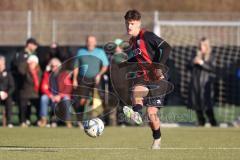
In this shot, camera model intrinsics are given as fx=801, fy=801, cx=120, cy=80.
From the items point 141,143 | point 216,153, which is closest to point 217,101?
point 141,143

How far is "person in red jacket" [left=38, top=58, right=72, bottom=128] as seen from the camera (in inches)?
688

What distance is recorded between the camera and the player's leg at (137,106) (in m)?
10.6

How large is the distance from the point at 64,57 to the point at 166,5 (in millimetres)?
16023

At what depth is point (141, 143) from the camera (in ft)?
40.8

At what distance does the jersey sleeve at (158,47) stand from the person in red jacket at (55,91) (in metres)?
6.38

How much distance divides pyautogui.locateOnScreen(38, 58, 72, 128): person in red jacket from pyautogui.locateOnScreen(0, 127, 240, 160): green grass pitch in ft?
4.94

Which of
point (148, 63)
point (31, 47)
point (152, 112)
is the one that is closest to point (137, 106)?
point (152, 112)

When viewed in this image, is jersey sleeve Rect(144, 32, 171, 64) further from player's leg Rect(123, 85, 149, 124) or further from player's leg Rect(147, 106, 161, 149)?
player's leg Rect(147, 106, 161, 149)

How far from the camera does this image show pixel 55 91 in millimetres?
17734

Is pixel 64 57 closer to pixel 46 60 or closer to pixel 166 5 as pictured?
pixel 46 60

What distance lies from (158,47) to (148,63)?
1.21 ft

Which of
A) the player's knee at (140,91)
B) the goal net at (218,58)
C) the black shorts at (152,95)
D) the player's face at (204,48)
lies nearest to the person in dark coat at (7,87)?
the goal net at (218,58)

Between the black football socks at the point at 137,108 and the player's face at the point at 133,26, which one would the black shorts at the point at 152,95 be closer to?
the black football socks at the point at 137,108

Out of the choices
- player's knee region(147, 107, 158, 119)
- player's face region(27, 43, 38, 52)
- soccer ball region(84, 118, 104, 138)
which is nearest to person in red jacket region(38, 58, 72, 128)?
player's face region(27, 43, 38, 52)
